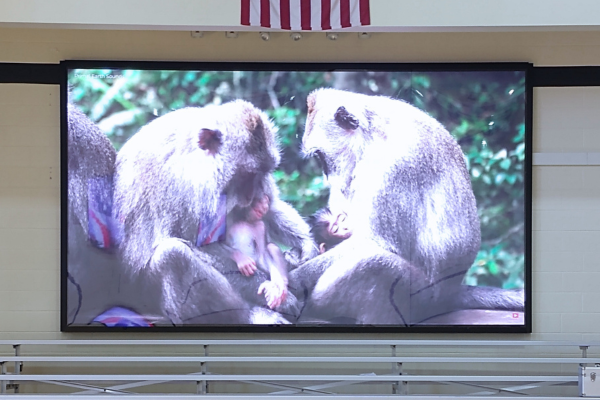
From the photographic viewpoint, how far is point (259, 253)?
200 inches

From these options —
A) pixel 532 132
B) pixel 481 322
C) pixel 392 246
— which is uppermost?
pixel 532 132

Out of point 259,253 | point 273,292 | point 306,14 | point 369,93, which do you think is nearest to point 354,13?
point 306,14

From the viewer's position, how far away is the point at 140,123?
5.10 metres

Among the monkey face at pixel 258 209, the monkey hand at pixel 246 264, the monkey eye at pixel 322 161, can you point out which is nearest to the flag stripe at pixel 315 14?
the monkey eye at pixel 322 161

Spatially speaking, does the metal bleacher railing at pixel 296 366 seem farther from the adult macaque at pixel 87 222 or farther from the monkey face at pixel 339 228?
the monkey face at pixel 339 228

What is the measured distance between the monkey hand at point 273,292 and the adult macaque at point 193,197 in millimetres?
198

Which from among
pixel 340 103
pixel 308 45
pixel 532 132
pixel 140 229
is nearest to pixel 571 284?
pixel 532 132

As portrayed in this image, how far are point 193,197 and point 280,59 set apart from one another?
4.69ft

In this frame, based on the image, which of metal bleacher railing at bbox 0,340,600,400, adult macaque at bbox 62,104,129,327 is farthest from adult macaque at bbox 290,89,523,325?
adult macaque at bbox 62,104,129,327

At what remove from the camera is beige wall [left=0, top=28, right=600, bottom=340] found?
16.9ft

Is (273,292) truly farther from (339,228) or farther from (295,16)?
(295,16)

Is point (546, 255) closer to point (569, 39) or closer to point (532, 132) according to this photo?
point (532, 132)

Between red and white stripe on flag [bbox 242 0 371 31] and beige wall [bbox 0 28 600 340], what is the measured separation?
0.87 m

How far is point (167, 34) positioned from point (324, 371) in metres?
3.27
